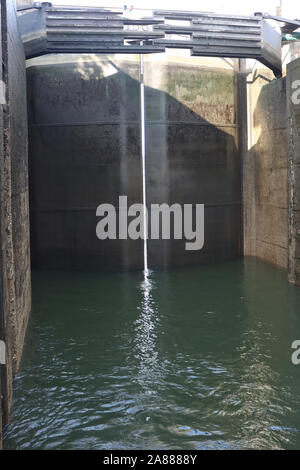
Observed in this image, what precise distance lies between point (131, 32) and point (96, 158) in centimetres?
346

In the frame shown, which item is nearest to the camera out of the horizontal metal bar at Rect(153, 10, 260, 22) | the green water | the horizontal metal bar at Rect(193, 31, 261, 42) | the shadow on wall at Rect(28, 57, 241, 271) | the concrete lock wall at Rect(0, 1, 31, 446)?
the green water

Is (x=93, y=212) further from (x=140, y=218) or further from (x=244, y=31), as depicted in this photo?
(x=244, y=31)

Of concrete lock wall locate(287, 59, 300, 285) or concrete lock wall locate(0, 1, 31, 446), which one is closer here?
concrete lock wall locate(0, 1, 31, 446)

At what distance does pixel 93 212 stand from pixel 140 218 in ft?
4.03

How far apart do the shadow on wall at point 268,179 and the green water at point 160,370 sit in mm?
2587

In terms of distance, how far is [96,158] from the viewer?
13711 millimetres

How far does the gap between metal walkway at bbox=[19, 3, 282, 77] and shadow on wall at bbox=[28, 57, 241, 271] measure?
6.08 feet

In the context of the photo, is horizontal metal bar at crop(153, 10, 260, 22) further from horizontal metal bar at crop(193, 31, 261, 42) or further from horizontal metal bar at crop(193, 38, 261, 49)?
horizontal metal bar at crop(193, 38, 261, 49)

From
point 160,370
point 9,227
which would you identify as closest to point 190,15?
point 9,227

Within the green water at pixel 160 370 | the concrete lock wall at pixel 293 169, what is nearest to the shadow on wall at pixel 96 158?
the green water at pixel 160 370

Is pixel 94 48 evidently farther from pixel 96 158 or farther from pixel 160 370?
pixel 160 370

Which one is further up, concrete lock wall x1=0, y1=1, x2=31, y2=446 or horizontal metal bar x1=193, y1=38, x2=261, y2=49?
horizontal metal bar x1=193, y1=38, x2=261, y2=49

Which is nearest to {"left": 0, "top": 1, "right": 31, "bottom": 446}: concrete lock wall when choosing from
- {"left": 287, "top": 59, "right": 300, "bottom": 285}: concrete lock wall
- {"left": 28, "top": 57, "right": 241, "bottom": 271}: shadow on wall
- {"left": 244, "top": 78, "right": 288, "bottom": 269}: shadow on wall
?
{"left": 28, "top": 57, "right": 241, "bottom": 271}: shadow on wall

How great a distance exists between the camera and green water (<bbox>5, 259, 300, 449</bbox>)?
5.10m
